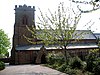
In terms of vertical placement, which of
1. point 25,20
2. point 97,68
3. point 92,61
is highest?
point 25,20

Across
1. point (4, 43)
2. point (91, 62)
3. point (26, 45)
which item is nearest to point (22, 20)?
point (26, 45)

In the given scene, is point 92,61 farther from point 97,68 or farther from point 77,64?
point 77,64

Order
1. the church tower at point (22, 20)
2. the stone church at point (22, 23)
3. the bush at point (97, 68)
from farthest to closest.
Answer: the church tower at point (22, 20) → the stone church at point (22, 23) → the bush at point (97, 68)

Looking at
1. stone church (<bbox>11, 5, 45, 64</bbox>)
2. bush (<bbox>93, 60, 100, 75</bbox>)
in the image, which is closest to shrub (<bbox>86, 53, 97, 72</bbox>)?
bush (<bbox>93, 60, 100, 75</bbox>)

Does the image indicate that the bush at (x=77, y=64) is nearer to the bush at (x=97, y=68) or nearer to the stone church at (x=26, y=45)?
the bush at (x=97, y=68)

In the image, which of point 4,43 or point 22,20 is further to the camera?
point 4,43

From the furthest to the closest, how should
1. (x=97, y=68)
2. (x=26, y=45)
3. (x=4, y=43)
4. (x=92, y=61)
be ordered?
(x=4, y=43)
(x=26, y=45)
(x=92, y=61)
(x=97, y=68)

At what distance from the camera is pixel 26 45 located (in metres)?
60.6

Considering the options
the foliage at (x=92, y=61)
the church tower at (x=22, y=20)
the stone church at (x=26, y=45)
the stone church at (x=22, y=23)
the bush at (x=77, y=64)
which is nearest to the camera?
the foliage at (x=92, y=61)

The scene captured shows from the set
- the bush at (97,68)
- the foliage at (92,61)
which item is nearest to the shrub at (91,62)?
the foliage at (92,61)

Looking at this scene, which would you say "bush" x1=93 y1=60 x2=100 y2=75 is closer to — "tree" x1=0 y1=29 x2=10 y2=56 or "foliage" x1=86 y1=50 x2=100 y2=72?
"foliage" x1=86 y1=50 x2=100 y2=72

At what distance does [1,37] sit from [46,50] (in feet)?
74.8

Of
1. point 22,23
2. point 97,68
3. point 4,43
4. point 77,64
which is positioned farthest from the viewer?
point 4,43

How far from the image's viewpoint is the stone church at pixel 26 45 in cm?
5550
